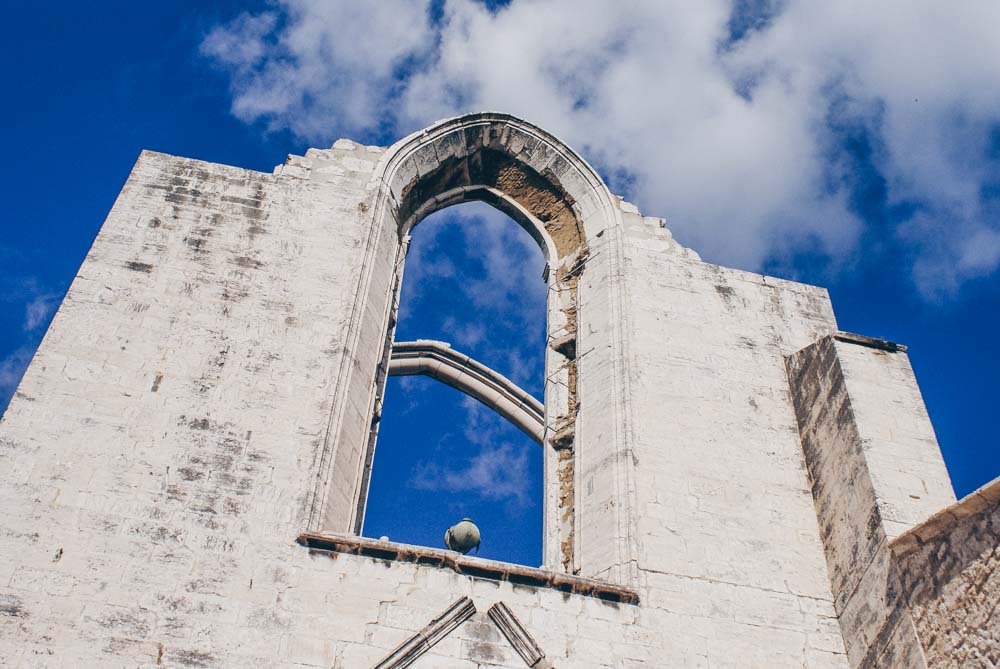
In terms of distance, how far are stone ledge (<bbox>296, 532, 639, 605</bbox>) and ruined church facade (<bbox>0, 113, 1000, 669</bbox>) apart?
2 cm

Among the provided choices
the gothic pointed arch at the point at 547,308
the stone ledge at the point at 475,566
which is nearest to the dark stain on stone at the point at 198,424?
the gothic pointed arch at the point at 547,308

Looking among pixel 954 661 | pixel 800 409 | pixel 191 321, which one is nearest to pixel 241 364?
pixel 191 321

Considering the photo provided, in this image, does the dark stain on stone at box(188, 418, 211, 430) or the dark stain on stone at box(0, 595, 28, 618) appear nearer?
the dark stain on stone at box(0, 595, 28, 618)

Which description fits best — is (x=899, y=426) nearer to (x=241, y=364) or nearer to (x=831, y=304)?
(x=831, y=304)

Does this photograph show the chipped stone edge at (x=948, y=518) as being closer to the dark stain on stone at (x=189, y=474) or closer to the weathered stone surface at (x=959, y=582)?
the weathered stone surface at (x=959, y=582)

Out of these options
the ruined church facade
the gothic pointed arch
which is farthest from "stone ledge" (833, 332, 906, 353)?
the gothic pointed arch

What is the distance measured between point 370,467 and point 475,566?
5.16 feet

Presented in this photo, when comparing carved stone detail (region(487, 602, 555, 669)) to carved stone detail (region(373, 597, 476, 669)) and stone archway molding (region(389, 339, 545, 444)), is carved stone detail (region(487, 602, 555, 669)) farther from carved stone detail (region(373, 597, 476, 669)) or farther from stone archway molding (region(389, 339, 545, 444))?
stone archway molding (region(389, 339, 545, 444))

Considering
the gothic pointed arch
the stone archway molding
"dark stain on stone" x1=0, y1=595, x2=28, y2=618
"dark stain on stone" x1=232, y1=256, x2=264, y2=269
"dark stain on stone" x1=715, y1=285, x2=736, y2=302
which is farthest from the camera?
the stone archway molding

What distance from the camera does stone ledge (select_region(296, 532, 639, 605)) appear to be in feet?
22.1

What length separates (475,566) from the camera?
680cm

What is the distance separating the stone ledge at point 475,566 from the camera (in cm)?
673

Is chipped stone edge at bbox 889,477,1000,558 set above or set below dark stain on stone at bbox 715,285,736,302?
below

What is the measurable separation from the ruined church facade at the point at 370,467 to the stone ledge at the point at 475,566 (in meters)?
0.02
